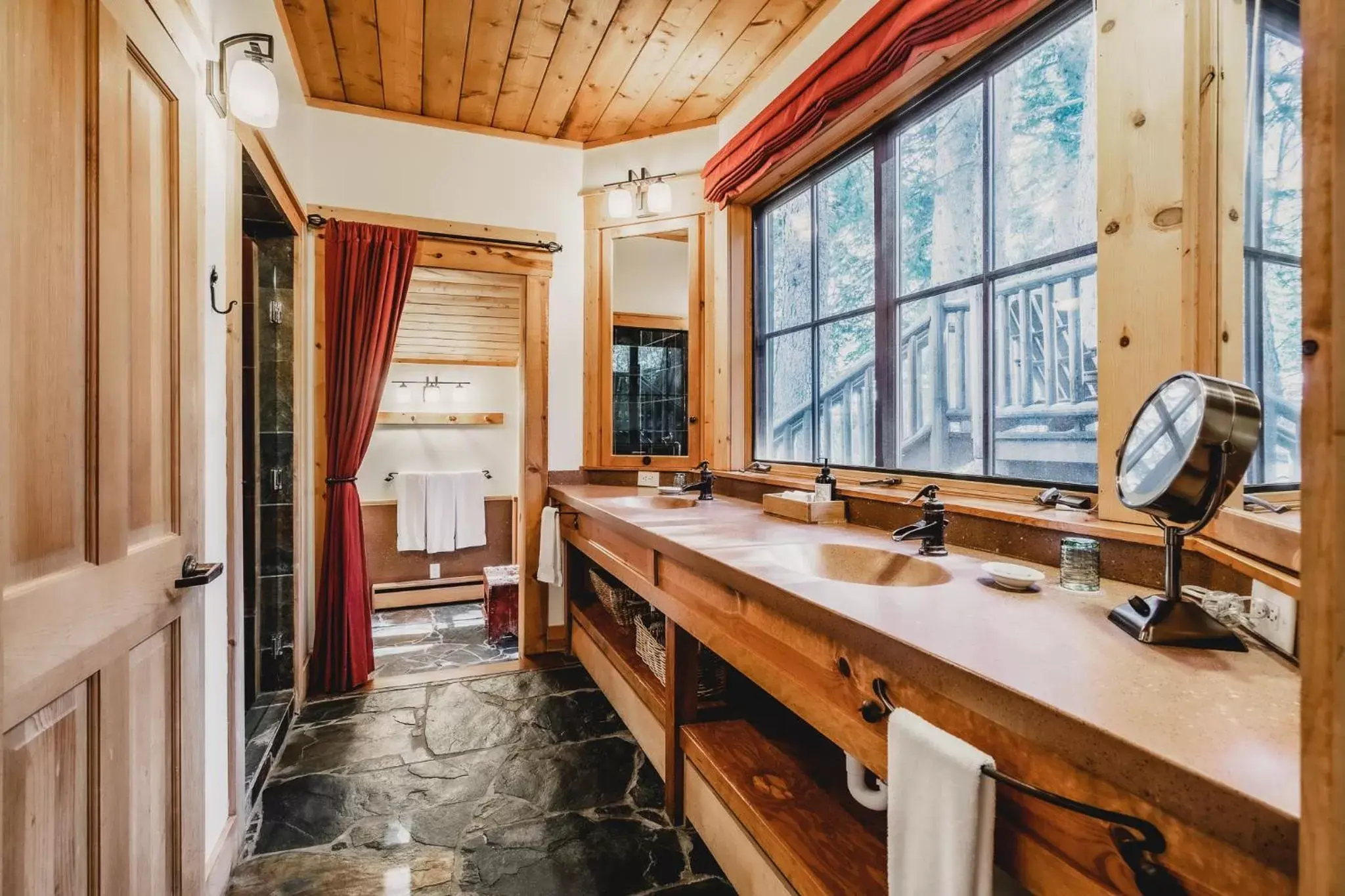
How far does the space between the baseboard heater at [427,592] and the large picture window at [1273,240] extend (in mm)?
4012

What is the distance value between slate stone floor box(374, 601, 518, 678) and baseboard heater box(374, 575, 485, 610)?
0.05 m

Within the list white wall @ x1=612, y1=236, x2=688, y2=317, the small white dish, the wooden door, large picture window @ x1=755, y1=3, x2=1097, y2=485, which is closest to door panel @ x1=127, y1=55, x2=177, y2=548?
the wooden door

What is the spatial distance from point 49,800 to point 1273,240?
6.69 ft

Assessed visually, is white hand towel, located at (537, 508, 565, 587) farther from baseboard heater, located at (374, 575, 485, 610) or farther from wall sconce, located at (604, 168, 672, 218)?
wall sconce, located at (604, 168, 672, 218)

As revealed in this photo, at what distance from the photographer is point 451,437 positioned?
15.9 ft

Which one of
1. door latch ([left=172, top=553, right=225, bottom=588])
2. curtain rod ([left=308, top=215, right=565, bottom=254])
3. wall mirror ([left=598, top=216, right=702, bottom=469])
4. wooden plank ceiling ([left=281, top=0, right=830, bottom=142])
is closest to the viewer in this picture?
door latch ([left=172, top=553, right=225, bottom=588])

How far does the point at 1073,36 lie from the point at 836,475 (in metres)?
1.38

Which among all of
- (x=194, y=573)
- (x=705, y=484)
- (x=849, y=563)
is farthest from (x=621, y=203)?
(x=194, y=573)

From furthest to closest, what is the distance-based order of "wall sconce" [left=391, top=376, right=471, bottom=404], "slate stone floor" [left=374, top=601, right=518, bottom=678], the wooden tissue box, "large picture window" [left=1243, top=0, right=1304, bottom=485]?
"wall sconce" [left=391, top=376, right=471, bottom=404]
"slate stone floor" [left=374, top=601, right=518, bottom=678]
the wooden tissue box
"large picture window" [left=1243, top=0, right=1304, bottom=485]

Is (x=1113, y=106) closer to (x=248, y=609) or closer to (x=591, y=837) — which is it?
(x=591, y=837)

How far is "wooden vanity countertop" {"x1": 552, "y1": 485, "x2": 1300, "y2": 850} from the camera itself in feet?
1.72

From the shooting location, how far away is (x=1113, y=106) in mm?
1216

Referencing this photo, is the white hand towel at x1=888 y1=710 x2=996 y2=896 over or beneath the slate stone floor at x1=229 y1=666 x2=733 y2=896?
over

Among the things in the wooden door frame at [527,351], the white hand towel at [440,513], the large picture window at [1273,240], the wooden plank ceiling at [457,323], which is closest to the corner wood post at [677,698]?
the large picture window at [1273,240]
